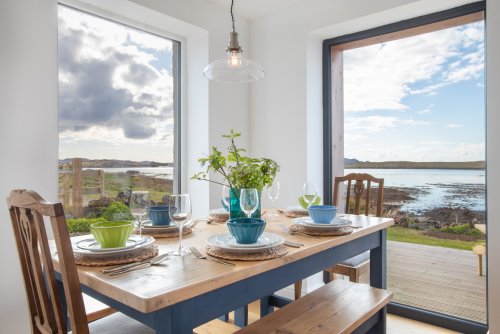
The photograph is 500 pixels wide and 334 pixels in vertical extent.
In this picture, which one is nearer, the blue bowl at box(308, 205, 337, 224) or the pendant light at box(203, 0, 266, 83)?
the blue bowl at box(308, 205, 337, 224)

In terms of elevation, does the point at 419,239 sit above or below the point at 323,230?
below

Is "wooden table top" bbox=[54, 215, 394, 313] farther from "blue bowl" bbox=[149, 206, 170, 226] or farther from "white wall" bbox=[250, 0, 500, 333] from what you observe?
"white wall" bbox=[250, 0, 500, 333]

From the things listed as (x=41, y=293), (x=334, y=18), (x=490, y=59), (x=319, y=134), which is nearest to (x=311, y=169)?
(x=319, y=134)

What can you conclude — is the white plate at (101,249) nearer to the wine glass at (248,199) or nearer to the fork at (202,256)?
the fork at (202,256)

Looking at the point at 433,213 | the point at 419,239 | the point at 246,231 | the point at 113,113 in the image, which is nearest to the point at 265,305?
the point at 246,231

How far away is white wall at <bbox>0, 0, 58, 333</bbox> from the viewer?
195cm

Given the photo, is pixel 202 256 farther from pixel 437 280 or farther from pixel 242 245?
pixel 437 280

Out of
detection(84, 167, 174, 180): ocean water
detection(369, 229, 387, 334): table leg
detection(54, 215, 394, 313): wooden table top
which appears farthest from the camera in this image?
detection(84, 167, 174, 180): ocean water

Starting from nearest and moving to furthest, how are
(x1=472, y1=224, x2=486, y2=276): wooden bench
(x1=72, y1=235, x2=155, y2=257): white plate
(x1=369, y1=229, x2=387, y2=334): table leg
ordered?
(x1=72, y1=235, x2=155, y2=257): white plate, (x1=369, y1=229, x2=387, y2=334): table leg, (x1=472, y1=224, x2=486, y2=276): wooden bench

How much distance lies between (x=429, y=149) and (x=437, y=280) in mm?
930

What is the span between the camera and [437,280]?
102 inches

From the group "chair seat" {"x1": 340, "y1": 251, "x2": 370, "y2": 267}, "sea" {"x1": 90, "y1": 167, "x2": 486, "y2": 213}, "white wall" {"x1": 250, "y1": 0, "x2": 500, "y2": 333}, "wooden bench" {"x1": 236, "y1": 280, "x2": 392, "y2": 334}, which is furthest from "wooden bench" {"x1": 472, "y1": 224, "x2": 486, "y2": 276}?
"white wall" {"x1": 250, "y1": 0, "x2": 500, "y2": 333}

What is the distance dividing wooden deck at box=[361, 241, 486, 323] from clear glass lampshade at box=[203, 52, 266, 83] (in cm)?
171

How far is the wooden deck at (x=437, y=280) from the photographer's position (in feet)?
8.00
